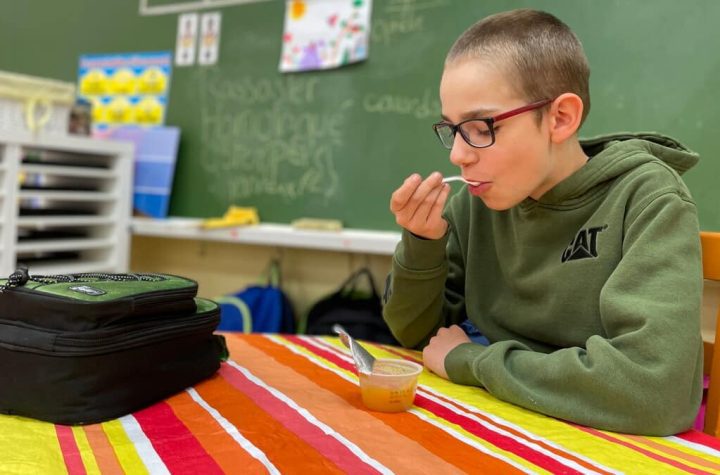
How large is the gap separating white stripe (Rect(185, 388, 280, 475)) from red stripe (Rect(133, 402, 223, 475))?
0.13 feet

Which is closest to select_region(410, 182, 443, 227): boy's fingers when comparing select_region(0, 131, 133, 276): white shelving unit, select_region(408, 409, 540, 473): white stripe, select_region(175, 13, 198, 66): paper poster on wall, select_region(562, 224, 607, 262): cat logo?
select_region(562, 224, 607, 262): cat logo

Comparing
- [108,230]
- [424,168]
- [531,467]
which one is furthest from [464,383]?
[108,230]

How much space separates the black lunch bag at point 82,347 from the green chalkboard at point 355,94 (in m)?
1.45

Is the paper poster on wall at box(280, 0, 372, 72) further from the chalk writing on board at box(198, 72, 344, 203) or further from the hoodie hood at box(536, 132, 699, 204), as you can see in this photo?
the hoodie hood at box(536, 132, 699, 204)

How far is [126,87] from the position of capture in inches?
115

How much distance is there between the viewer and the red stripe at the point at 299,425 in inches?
27.2

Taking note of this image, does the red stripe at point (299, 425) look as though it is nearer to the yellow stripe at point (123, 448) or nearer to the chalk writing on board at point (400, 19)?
the yellow stripe at point (123, 448)

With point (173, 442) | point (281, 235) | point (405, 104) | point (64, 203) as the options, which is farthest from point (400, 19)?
point (173, 442)

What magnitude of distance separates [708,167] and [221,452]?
4.95 ft

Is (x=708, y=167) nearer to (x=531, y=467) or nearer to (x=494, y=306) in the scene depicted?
(x=494, y=306)

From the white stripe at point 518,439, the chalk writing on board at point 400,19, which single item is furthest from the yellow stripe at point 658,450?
the chalk writing on board at point 400,19

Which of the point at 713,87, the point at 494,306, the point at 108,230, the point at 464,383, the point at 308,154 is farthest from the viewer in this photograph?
the point at 108,230

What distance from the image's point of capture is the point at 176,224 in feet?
8.54

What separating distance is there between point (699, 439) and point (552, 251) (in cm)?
35
